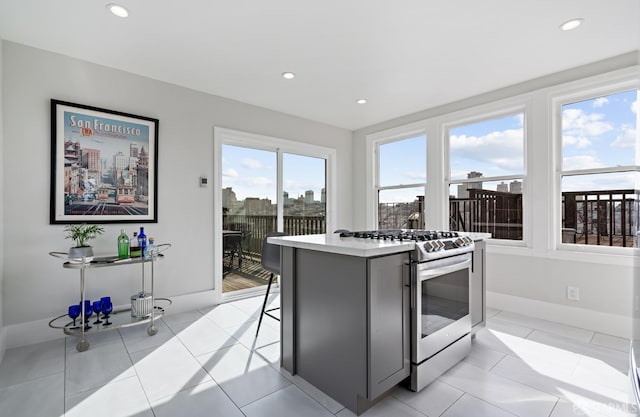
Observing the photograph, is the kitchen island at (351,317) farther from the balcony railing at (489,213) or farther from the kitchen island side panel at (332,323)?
the balcony railing at (489,213)

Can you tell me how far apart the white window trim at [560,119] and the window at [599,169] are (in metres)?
0.02

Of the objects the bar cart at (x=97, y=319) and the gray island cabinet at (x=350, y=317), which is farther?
the bar cart at (x=97, y=319)

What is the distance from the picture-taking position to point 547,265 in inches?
124

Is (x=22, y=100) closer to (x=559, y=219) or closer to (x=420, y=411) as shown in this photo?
(x=420, y=411)

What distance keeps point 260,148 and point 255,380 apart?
9.64 feet

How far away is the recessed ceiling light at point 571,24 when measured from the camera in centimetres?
226

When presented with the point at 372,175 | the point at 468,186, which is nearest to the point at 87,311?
the point at 372,175

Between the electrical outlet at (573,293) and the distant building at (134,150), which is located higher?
the distant building at (134,150)

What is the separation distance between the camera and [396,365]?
1771 mm

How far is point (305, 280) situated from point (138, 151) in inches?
91.9

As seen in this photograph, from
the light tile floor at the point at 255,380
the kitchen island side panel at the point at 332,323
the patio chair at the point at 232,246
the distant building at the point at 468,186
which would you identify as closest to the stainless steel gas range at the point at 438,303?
the light tile floor at the point at 255,380

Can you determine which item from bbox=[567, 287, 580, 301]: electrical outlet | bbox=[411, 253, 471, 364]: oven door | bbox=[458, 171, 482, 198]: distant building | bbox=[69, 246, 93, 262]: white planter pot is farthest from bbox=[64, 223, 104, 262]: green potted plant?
bbox=[567, 287, 580, 301]: electrical outlet

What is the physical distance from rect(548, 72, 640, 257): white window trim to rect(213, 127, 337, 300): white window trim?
2.86m

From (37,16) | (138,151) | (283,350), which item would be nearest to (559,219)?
(283,350)
